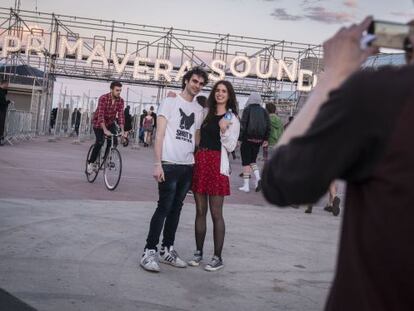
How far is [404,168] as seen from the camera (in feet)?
3.96

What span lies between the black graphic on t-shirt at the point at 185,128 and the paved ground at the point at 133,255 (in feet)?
3.87

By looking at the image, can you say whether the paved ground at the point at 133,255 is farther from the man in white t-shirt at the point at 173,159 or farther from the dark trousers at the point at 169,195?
the dark trousers at the point at 169,195

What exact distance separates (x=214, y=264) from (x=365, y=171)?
168 inches

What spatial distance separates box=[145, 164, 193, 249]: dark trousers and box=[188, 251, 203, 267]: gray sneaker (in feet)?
1.38

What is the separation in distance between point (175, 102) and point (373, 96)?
4.26 meters

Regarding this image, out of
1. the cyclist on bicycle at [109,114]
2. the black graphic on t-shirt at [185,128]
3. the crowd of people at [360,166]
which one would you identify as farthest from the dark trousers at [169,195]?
the cyclist on bicycle at [109,114]

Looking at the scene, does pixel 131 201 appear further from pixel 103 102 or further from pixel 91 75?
pixel 91 75

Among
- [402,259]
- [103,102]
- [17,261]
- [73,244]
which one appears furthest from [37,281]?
[103,102]

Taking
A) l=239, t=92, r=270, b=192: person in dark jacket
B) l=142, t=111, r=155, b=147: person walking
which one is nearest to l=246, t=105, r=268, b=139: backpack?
l=239, t=92, r=270, b=192: person in dark jacket

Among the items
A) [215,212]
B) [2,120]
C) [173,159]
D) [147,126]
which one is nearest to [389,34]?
[173,159]

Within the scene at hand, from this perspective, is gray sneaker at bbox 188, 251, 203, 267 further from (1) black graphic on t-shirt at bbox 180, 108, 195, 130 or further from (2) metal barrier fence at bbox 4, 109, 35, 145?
(2) metal barrier fence at bbox 4, 109, 35, 145

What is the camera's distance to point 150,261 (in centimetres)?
521

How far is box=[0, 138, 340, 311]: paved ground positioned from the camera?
14.7ft

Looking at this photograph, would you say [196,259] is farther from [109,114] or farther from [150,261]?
[109,114]
